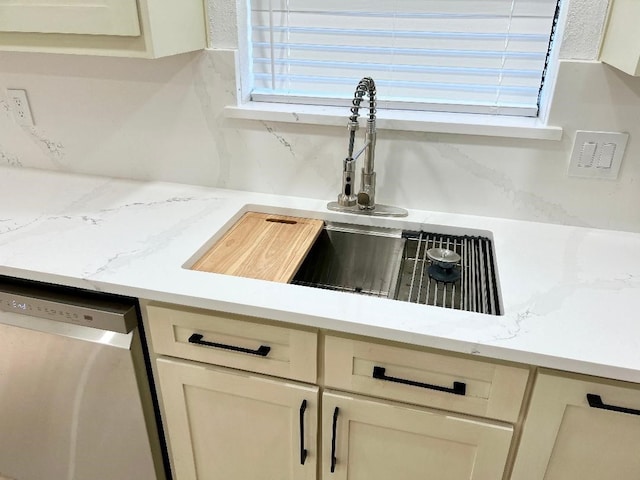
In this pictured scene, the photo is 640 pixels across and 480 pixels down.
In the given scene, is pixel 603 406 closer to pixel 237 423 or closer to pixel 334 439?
pixel 334 439

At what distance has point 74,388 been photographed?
1322mm

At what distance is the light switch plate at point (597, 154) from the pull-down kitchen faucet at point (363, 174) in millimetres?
481

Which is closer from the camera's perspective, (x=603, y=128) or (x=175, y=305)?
(x=175, y=305)

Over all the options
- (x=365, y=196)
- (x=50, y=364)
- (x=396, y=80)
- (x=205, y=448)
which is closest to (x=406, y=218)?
(x=365, y=196)

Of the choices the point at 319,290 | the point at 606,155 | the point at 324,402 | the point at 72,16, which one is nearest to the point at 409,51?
the point at 606,155

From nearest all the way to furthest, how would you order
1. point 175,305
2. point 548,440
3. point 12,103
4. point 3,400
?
point 548,440 → point 175,305 → point 3,400 → point 12,103

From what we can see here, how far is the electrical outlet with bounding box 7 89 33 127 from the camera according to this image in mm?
1687

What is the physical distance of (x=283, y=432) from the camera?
4.04 ft

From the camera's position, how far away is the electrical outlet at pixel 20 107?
169cm

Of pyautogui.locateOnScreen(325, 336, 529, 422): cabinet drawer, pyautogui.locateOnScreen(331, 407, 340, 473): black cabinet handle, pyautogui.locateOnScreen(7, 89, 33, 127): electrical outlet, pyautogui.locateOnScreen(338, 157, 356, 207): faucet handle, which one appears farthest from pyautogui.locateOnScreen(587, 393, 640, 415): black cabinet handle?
pyautogui.locateOnScreen(7, 89, 33, 127): electrical outlet

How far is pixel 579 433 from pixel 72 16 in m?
1.45

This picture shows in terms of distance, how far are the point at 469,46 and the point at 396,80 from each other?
8.6 inches

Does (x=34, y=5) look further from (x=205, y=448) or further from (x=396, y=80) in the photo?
(x=205, y=448)

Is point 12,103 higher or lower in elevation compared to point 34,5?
lower
